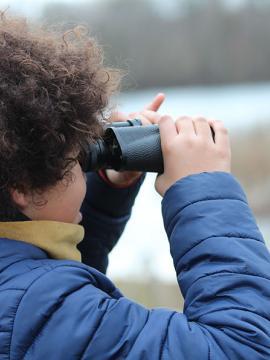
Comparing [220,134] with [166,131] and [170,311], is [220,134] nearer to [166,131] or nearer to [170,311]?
[166,131]

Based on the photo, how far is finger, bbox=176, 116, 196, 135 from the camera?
1.08 metres

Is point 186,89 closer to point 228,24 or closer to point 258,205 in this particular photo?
point 228,24

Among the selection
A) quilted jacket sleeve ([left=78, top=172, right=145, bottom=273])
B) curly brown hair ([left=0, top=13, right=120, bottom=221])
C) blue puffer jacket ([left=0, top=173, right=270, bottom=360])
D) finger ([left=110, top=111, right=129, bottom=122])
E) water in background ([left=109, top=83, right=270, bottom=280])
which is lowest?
water in background ([left=109, top=83, right=270, bottom=280])

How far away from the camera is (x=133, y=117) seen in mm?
1327

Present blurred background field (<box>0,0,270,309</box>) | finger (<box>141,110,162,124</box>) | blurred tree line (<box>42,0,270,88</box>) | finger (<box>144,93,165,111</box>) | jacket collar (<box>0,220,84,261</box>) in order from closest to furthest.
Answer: jacket collar (<box>0,220,84,261</box>)
finger (<box>141,110,162,124</box>)
finger (<box>144,93,165,111</box>)
blurred background field (<box>0,0,270,309</box>)
blurred tree line (<box>42,0,270,88</box>)

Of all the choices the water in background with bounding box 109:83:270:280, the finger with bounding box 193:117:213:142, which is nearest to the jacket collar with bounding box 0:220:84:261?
the finger with bounding box 193:117:213:142

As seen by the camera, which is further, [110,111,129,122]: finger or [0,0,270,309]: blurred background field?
[0,0,270,309]: blurred background field

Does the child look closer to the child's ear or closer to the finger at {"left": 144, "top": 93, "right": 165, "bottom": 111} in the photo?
Result: the child's ear

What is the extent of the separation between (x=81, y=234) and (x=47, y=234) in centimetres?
8

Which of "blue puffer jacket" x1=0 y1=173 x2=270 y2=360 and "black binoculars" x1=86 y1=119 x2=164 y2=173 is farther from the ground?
"black binoculars" x1=86 y1=119 x2=164 y2=173

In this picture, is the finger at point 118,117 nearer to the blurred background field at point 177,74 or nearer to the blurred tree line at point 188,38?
the blurred background field at point 177,74

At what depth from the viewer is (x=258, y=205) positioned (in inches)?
267

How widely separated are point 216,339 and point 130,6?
31.2 metres

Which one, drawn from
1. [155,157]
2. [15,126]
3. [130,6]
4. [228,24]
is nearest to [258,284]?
[155,157]
